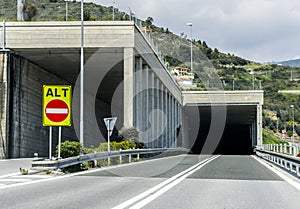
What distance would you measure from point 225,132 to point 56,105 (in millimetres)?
75219

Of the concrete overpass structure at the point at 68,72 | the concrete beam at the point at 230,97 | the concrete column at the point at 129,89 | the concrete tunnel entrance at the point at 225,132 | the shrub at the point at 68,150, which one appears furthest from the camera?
the concrete tunnel entrance at the point at 225,132

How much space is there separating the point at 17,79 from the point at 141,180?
799 inches

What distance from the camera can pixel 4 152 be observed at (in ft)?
107

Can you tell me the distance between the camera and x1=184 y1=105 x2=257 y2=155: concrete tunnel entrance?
7494cm

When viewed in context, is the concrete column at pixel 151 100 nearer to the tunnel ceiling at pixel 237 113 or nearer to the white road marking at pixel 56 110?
the tunnel ceiling at pixel 237 113

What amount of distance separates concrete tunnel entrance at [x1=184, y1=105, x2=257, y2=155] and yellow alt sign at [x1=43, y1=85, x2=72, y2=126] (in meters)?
51.0

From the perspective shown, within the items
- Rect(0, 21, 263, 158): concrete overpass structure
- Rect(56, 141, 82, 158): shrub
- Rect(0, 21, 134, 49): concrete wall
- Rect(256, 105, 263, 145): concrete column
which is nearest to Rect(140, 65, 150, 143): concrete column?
Rect(0, 21, 263, 158): concrete overpass structure

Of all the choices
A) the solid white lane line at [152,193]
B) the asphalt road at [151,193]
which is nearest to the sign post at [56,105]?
the asphalt road at [151,193]

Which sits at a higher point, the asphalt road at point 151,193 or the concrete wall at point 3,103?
the concrete wall at point 3,103

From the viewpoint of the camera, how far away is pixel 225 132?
9244cm

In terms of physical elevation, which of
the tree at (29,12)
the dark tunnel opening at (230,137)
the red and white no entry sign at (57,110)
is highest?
the tree at (29,12)

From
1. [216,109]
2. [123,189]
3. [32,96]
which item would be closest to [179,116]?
[216,109]

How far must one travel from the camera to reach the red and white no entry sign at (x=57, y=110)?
19203 millimetres

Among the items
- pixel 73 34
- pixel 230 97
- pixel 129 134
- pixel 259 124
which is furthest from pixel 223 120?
pixel 73 34
